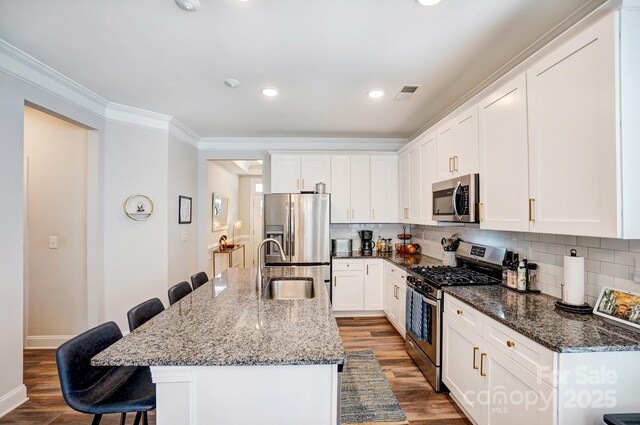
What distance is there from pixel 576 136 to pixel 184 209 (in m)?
4.18

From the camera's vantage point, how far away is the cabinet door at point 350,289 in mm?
4250

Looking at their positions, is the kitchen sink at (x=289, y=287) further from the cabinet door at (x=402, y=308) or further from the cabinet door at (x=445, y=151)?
the cabinet door at (x=445, y=151)

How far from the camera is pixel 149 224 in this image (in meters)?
3.66

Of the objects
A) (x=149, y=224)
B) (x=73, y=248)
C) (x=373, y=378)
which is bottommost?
(x=373, y=378)

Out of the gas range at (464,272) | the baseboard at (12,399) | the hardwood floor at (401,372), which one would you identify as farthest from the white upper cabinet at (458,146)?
the baseboard at (12,399)

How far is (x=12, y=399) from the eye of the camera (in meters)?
2.33

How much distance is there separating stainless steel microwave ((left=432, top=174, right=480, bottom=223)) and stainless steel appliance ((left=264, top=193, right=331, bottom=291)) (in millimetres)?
1589

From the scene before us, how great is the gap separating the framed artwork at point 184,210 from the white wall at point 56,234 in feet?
3.38

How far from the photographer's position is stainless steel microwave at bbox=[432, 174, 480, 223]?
2.47m

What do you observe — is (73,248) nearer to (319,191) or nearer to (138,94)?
(138,94)

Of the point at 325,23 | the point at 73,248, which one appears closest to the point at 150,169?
the point at 73,248

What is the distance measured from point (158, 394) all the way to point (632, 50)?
7.95 feet

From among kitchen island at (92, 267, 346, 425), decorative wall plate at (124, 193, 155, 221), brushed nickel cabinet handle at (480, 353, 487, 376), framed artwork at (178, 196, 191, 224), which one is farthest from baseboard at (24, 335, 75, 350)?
brushed nickel cabinet handle at (480, 353, 487, 376)

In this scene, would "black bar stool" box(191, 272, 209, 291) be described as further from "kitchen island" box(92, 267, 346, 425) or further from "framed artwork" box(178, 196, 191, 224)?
"framed artwork" box(178, 196, 191, 224)
